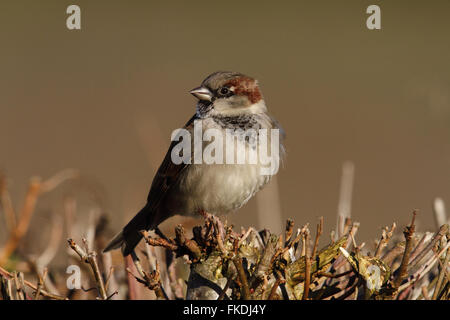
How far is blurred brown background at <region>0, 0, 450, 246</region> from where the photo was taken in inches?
186

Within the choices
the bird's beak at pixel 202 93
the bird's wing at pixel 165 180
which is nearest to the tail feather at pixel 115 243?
the bird's wing at pixel 165 180

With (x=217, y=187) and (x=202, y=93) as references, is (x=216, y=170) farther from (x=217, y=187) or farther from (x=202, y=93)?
(x=202, y=93)

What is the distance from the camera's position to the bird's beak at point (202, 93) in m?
2.60

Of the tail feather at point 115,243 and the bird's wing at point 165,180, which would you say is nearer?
the tail feather at point 115,243

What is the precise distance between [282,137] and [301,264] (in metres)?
1.18

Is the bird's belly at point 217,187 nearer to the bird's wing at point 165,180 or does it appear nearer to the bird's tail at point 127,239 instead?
the bird's wing at point 165,180

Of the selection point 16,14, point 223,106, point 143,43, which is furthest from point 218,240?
point 16,14

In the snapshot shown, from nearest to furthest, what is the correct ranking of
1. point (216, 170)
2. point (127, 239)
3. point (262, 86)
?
1. point (127, 239)
2. point (216, 170)
3. point (262, 86)

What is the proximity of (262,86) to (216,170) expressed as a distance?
358cm

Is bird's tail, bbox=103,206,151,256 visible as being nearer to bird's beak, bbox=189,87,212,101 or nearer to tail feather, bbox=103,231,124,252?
tail feather, bbox=103,231,124,252

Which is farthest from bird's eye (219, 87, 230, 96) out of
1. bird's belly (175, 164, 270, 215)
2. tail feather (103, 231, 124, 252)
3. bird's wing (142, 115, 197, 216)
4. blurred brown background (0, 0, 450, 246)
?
tail feather (103, 231, 124, 252)

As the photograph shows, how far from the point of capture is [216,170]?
2.52 m

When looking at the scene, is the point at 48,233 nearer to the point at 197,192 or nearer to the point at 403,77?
the point at 197,192

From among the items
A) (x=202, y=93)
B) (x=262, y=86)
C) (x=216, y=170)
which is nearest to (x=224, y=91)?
(x=202, y=93)
